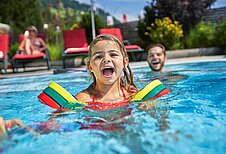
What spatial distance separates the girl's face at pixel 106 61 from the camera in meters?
2.62

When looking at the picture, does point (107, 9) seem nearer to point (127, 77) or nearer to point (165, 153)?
point (127, 77)

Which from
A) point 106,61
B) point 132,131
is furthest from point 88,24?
point 132,131

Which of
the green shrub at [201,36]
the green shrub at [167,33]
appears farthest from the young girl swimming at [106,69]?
the green shrub at [201,36]

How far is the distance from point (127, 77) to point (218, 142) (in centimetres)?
156

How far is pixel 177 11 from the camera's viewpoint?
40.4 ft

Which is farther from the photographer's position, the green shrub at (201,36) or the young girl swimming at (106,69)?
the green shrub at (201,36)

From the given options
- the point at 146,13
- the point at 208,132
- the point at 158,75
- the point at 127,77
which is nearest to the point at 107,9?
the point at 146,13

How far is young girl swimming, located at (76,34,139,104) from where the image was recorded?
265 cm

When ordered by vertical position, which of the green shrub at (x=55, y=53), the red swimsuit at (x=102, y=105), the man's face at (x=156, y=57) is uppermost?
the green shrub at (x=55, y=53)

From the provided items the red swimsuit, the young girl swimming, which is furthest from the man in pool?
the red swimsuit

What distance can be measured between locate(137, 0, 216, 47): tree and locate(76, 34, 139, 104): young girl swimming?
9.79 m

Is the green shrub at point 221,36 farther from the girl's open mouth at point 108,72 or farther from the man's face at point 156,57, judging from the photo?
the girl's open mouth at point 108,72

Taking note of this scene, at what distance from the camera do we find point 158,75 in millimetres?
5855

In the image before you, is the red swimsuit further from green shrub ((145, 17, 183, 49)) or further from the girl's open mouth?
green shrub ((145, 17, 183, 49))
